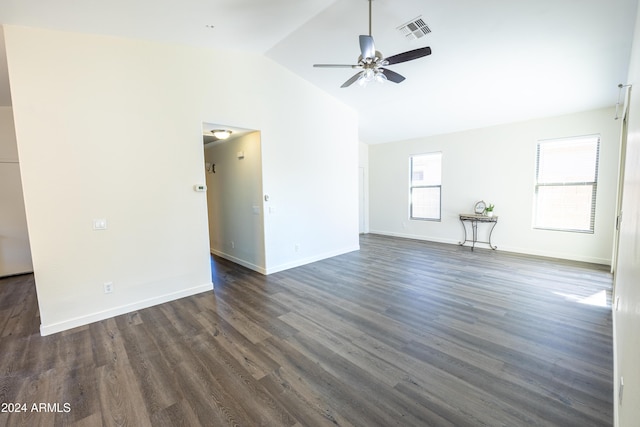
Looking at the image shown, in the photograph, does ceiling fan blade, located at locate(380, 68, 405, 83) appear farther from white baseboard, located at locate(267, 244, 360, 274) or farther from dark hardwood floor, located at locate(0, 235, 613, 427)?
white baseboard, located at locate(267, 244, 360, 274)

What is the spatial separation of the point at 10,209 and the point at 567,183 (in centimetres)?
997

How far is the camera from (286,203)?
4.77 m

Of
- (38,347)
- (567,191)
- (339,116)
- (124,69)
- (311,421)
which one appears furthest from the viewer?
(339,116)

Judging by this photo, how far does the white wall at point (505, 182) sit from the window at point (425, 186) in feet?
0.52

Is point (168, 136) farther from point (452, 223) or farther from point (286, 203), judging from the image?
point (452, 223)

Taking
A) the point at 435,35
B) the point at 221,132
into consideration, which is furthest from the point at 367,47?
the point at 221,132

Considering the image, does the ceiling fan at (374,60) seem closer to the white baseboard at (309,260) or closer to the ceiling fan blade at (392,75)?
the ceiling fan blade at (392,75)

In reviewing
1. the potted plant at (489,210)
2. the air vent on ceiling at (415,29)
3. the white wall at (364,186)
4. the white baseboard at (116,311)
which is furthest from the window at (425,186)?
the white baseboard at (116,311)

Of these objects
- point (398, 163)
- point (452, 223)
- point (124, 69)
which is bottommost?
point (452, 223)

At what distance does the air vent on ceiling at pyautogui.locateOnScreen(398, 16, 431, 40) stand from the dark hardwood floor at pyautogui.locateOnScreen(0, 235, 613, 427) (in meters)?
3.24

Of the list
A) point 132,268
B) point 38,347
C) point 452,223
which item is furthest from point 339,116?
point 38,347

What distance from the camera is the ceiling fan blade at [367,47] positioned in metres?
2.65

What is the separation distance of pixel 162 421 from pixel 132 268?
2.11m

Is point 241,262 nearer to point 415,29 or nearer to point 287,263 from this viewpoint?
point 287,263
